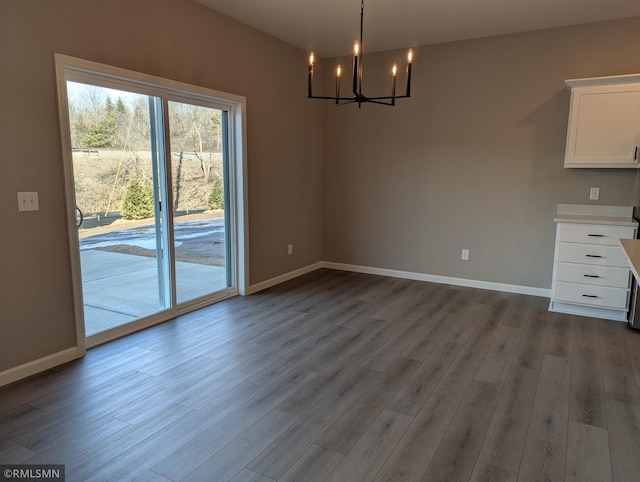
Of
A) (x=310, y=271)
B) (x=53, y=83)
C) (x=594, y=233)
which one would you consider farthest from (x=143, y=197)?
(x=594, y=233)

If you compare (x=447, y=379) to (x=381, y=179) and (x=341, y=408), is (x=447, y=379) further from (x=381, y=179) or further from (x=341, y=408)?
(x=381, y=179)

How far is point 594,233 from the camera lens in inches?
153

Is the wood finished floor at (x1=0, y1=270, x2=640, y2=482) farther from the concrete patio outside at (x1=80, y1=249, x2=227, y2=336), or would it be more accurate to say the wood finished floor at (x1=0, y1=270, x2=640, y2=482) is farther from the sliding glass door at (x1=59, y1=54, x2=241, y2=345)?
the sliding glass door at (x1=59, y1=54, x2=241, y2=345)

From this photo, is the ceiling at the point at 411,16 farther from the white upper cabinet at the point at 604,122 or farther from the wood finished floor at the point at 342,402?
the wood finished floor at the point at 342,402

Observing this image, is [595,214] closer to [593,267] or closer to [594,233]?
[594,233]

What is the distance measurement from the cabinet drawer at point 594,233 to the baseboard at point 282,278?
3019 millimetres

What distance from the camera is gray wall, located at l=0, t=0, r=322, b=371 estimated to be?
2.60 m

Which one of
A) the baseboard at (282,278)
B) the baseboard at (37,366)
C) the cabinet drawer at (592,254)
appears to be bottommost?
the baseboard at (37,366)

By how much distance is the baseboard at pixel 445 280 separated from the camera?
4.76 metres

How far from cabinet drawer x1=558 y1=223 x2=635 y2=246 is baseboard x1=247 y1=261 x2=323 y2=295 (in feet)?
9.90

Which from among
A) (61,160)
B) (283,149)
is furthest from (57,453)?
(283,149)

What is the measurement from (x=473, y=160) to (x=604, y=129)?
130 centimetres

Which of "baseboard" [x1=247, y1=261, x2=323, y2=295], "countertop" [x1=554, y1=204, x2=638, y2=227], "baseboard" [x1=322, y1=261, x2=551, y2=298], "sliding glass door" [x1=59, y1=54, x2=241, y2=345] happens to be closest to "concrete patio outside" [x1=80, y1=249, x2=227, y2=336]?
"sliding glass door" [x1=59, y1=54, x2=241, y2=345]

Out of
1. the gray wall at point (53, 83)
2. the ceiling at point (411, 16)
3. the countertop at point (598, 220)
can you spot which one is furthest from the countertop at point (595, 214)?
the gray wall at point (53, 83)
